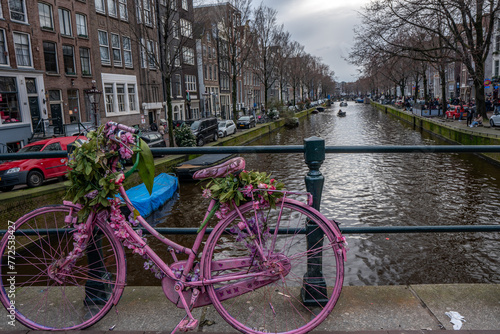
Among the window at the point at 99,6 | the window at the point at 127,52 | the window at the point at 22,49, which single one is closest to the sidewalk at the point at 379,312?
the window at the point at 22,49

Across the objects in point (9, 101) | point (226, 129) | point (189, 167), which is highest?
point (9, 101)

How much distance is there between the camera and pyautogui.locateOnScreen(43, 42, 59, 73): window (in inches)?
931

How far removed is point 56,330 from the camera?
2398mm

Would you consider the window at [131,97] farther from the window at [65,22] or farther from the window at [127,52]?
the window at [65,22]

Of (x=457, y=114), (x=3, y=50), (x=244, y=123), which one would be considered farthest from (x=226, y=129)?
(x=457, y=114)

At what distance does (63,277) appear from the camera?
247 cm

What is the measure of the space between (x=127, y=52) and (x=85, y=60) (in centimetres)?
492

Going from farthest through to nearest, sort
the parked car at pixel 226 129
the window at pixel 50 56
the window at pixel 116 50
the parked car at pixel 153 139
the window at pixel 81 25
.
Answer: the window at pixel 116 50, the parked car at pixel 226 129, the window at pixel 81 25, the window at pixel 50 56, the parked car at pixel 153 139

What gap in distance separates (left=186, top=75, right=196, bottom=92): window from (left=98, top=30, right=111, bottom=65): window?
13.8 m

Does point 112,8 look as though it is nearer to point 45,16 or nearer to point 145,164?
point 45,16

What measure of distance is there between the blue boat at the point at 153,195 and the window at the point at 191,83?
2944 cm

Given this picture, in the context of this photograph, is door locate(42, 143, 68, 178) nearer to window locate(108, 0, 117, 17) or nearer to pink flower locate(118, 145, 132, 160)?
pink flower locate(118, 145, 132, 160)

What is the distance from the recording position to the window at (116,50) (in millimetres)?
29720

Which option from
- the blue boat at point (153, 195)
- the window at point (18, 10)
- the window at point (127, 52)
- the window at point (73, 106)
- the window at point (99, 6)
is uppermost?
the window at point (99, 6)
